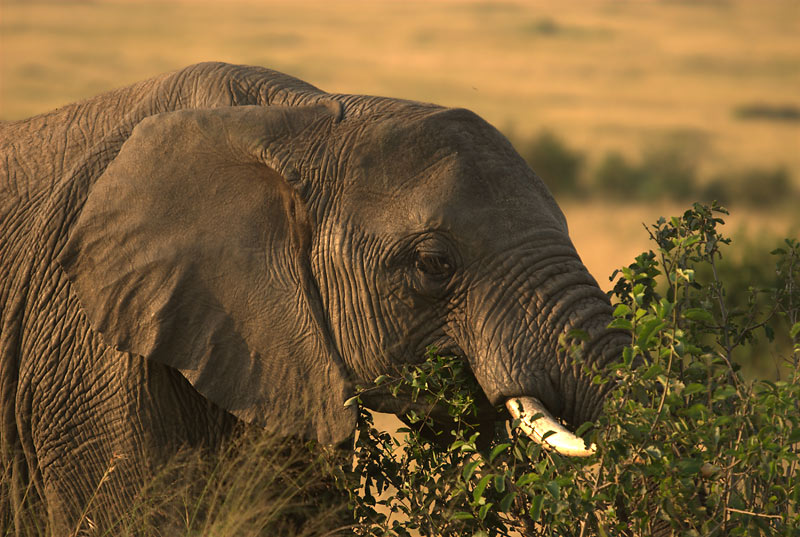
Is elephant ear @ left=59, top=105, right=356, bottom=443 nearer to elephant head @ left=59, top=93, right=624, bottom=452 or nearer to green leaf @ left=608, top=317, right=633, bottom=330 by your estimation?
elephant head @ left=59, top=93, right=624, bottom=452

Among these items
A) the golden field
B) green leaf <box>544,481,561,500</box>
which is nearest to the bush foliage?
green leaf <box>544,481,561,500</box>

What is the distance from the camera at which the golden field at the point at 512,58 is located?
33.9 metres

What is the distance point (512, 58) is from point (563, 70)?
257 centimetres

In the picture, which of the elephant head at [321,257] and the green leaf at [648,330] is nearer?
the green leaf at [648,330]

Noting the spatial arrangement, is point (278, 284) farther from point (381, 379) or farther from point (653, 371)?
point (653, 371)

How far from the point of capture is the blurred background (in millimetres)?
24172

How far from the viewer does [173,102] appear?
437cm

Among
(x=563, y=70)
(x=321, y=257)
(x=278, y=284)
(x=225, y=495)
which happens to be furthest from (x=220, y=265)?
(x=563, y=70)

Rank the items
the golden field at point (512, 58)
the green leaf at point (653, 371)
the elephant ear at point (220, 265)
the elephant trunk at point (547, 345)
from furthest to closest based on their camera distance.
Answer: the golden field at point (512, 58) → the elephant ear at point (220, 265) → the elephant trunk at point (547, 345) → the green leaf at point (653, 371)

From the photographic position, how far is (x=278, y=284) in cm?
392

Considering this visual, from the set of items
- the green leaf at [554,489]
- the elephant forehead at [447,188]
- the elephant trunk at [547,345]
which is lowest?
the green leaf at [554,489]

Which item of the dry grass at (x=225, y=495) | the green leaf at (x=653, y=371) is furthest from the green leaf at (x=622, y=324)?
the dry grass at (x=225, y=495)

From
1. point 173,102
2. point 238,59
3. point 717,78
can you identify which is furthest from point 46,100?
point 173,102

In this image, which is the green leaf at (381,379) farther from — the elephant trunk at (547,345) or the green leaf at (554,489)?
the green leaf at (554,489)
